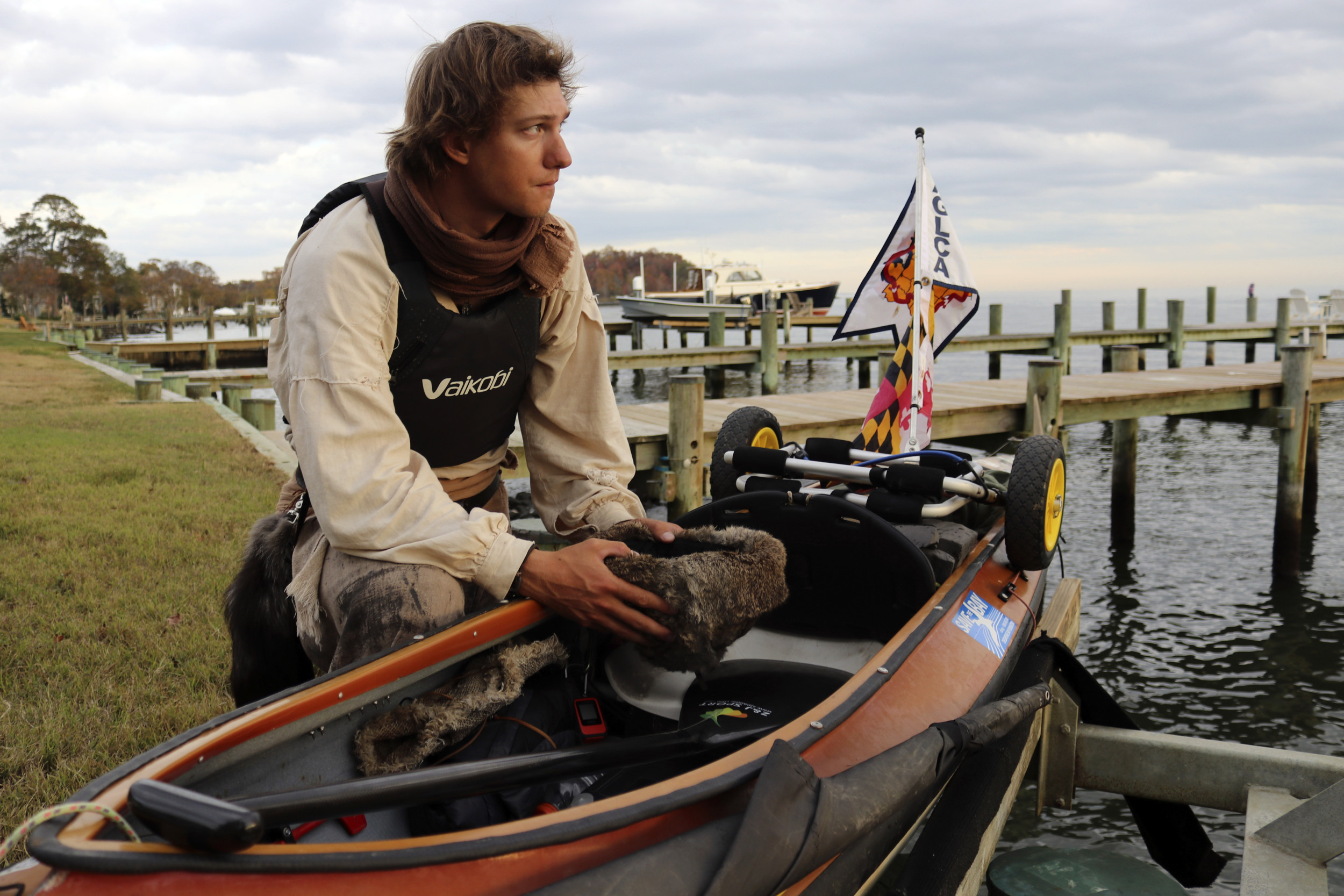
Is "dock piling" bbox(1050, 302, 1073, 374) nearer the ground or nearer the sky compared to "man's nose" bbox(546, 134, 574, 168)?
nearer the ground

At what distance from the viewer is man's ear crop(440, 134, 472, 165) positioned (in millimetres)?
1952

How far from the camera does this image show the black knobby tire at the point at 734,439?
3.29 meters

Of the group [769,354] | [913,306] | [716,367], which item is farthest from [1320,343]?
[913,306]

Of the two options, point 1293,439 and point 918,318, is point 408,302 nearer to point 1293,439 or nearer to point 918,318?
point 918,318

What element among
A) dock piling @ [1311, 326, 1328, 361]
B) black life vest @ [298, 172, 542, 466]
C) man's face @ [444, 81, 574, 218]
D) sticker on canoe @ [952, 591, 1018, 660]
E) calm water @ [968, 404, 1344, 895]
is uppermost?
man's face @ [444, 81, 574, 218]

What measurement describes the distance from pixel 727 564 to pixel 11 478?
18.8 ft

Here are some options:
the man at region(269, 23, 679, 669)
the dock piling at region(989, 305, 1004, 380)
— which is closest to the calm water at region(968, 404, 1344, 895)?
the man at region(269, 23, 679, 669)

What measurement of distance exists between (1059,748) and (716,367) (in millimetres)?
14207

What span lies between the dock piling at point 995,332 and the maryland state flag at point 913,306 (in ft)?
48.1

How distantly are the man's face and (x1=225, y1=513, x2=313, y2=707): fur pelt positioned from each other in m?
0.84

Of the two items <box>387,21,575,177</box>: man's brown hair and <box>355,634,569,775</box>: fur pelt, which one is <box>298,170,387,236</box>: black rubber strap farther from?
<box>355,634,569,775</box>: fur pelt

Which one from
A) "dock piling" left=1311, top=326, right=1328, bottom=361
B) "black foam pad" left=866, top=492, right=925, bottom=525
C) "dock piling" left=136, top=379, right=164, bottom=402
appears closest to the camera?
"black foam pad" left=866, top=492, right=925, bottom=525

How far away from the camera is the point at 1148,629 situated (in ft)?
20.0

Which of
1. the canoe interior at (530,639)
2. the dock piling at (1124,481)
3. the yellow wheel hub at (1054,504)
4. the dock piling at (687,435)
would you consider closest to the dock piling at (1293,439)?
the dock piling at (1124,481)
